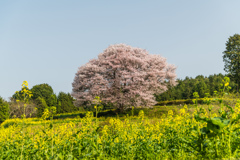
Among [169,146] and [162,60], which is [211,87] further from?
[169,146]

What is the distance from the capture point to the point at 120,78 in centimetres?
2012

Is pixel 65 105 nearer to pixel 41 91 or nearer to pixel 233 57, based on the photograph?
pixel 41 91

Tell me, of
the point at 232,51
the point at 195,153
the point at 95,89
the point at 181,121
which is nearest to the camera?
the point at 195,153

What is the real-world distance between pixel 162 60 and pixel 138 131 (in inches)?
710

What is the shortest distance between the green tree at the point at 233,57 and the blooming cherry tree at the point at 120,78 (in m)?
18.7

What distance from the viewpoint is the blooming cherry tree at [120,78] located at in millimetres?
19969

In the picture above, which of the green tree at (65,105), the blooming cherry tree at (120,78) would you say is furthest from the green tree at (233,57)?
the green tree at (65,105)

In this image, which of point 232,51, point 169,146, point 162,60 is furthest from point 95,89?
point 232,51

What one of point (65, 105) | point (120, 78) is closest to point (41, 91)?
point (65, 105)

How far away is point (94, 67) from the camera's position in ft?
68.7

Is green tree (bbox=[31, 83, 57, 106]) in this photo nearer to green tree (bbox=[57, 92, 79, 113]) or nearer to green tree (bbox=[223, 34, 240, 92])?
green tree (bbox=[57, 92, 79, 113])

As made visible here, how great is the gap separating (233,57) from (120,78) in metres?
24.2

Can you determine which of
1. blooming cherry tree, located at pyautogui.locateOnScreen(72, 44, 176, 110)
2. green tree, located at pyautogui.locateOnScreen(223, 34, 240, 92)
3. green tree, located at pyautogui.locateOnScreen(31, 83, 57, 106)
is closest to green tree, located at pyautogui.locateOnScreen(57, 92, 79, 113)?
green tree, located at pyautogui.locateOnScreen(31, 83, 57, 106)

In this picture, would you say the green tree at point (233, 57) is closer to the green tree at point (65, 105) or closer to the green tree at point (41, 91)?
the green tree at point (65, 105)
